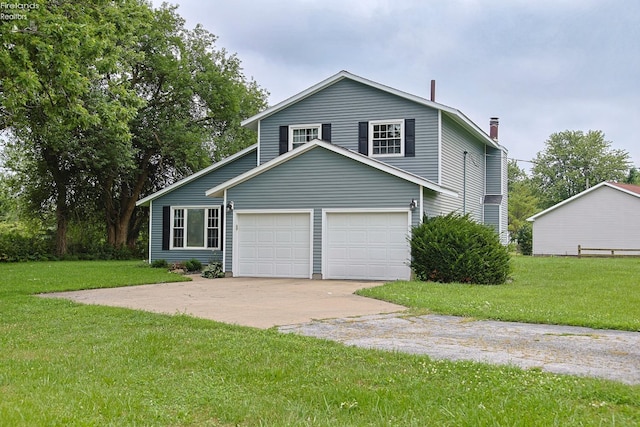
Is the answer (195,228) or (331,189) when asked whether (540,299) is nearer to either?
(331,189)

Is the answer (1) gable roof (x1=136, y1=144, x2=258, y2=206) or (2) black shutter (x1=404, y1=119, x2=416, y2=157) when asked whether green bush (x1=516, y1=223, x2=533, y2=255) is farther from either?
(1) gable roof (x1=136, y1=144, x2=258, y2=206)

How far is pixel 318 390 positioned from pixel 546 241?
115ft

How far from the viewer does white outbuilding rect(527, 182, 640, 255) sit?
3312cm

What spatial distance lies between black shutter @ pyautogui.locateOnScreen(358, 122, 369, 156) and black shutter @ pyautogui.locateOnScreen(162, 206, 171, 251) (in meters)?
7.87

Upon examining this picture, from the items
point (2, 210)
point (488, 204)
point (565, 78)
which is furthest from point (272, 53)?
point (2, 210)

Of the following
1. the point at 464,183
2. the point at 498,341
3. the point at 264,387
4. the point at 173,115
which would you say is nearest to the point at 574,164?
the point at 464,183

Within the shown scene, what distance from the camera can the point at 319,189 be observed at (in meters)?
16.7

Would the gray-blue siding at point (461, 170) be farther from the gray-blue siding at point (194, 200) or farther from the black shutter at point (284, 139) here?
the gray-blue siding at point (194, 200)

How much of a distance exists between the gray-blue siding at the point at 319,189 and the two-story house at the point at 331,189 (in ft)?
0.10

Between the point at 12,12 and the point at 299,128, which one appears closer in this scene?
the point at 12,12

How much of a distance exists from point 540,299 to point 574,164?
62.5 metres

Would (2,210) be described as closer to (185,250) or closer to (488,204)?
(185,250)

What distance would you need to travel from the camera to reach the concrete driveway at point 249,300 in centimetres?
928

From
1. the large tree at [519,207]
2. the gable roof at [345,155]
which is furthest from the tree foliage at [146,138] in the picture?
the large tree at [519,207]
